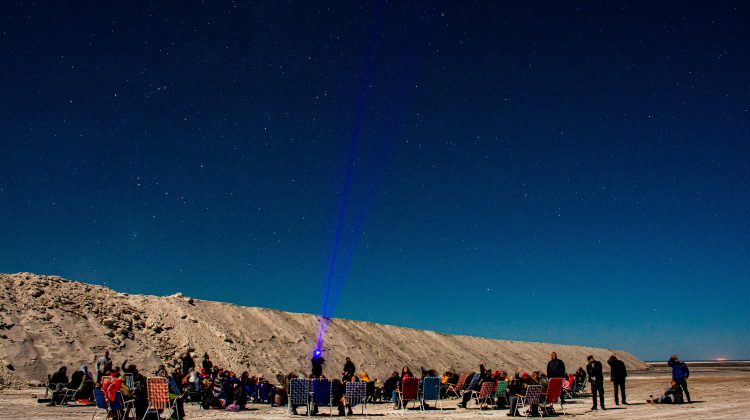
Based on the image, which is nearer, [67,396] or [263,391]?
→ [67,396]

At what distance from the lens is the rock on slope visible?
2980cm

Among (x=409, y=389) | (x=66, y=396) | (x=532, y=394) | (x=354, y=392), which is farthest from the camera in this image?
(x=66, y=396)

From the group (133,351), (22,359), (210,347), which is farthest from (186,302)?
(22,359)

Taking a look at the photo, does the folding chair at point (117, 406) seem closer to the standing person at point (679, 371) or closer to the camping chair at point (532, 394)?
the camping chair at point (532, 394)

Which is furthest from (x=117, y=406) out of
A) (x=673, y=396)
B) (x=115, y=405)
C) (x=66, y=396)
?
(x=673, y=396)

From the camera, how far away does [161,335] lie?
36594 mm

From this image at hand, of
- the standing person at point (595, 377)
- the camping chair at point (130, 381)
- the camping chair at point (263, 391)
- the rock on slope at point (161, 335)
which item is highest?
the rock on slope at point (161, 335)

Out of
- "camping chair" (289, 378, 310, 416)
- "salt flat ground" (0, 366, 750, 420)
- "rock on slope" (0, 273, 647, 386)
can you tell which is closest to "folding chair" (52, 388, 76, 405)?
"salt flat ground" (0, 366, 750, 420)

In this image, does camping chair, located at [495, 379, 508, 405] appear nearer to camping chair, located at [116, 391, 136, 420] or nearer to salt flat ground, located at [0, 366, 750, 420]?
salt flat ground, located at [0, 366, 750, 420]

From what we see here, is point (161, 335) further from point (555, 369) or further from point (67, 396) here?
point (555, 369)

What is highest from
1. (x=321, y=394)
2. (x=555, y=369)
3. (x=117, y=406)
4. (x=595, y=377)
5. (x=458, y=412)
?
(x=555, y=369)

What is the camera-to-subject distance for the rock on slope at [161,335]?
97.8 ft

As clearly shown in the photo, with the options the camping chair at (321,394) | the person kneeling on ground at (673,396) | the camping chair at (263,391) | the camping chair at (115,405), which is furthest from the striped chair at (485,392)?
the camping chair at (115,405)

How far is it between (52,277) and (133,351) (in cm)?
1058
